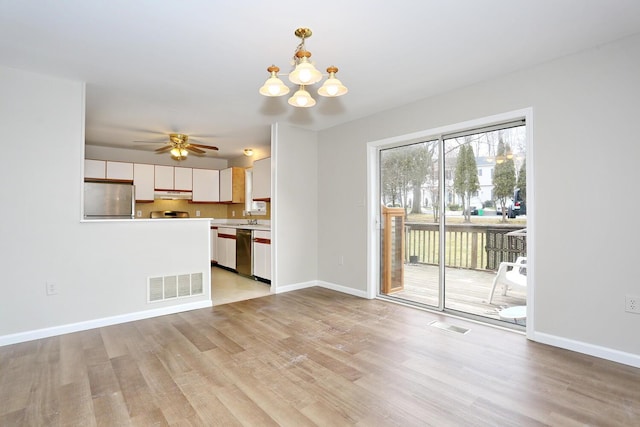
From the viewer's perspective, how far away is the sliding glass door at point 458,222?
3.22 metres

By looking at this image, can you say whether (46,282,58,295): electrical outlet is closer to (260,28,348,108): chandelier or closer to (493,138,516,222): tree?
(260,28,348,108): chandelier

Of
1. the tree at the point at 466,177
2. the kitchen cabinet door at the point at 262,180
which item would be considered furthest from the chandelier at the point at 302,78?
the kitchen cabinet door at the point at 262,180

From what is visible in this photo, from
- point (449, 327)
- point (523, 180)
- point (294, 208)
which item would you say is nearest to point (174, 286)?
point (294, 208)

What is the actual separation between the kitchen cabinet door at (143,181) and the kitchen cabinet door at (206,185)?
84 cm

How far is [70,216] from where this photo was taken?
3145 mm

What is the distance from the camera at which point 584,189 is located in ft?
8.64

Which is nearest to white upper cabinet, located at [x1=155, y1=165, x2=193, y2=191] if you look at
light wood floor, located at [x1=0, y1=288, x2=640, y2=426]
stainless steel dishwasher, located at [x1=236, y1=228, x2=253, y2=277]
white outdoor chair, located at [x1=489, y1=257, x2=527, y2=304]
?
stainless steel dishwasher, located at [x1=236, y1=228, x2=253, y2=277]

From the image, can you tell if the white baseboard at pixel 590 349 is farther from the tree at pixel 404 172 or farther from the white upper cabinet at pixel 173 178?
the white upper cabinet at pixel 173 178

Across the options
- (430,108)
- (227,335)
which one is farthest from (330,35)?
(227,335)

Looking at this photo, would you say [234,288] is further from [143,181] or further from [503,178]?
[503,178]

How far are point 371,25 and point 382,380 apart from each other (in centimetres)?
248

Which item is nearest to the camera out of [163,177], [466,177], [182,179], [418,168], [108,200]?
[466,177]

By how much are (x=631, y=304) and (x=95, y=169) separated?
731cm

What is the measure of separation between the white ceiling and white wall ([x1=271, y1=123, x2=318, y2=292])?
1116mm
